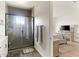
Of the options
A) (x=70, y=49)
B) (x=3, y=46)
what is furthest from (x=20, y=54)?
(x=70, y=49)

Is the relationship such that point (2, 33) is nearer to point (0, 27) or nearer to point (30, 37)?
point (0, 27)

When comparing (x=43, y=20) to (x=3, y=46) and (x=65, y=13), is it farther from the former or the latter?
(x=3, y=46)

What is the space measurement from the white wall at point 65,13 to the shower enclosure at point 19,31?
320 mm

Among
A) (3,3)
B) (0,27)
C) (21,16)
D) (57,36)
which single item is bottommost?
(57,36)

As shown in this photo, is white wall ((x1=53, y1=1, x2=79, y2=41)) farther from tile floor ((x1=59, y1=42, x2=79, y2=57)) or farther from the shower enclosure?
the shower enclosure

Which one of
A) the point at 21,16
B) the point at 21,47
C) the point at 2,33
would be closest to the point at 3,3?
the point at 21,16

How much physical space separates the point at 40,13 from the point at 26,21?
0.21 meters

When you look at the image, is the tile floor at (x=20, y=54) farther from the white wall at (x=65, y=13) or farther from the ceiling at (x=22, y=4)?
the ceiling at (x=22, y=4)

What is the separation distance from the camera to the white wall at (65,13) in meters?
1.29

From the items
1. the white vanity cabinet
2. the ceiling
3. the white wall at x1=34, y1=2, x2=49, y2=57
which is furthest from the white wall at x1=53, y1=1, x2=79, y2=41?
the white vanity cabinet

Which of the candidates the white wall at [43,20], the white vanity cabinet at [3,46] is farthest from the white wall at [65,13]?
the white vanity cabinet at [3,46]

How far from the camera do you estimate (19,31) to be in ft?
4.22

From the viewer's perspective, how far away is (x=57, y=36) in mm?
1291

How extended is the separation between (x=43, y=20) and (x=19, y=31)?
34 cm
